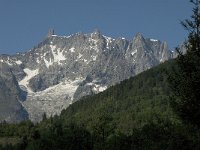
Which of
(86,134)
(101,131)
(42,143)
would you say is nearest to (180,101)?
(101,131)

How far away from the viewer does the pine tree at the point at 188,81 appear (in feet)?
160

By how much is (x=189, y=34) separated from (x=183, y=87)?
5913mm

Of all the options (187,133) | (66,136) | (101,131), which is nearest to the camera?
(187,133)

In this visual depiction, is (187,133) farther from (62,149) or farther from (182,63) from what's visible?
(62,149)

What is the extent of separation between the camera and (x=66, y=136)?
157 meters

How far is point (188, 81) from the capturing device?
49.0 meters

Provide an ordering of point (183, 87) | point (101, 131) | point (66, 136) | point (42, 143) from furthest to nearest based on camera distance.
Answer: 1. point (42, 143)
2. point (66, 136)
3. point (101, 131)
4. point (183, 87)

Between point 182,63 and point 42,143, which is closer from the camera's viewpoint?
point 182,63

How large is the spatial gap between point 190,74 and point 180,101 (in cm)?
265

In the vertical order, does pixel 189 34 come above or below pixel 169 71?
above

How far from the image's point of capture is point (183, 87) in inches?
1954

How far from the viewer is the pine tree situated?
48.8 metres

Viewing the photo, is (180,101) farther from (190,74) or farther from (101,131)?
(101,131)

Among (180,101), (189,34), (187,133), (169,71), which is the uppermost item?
(189,34)
